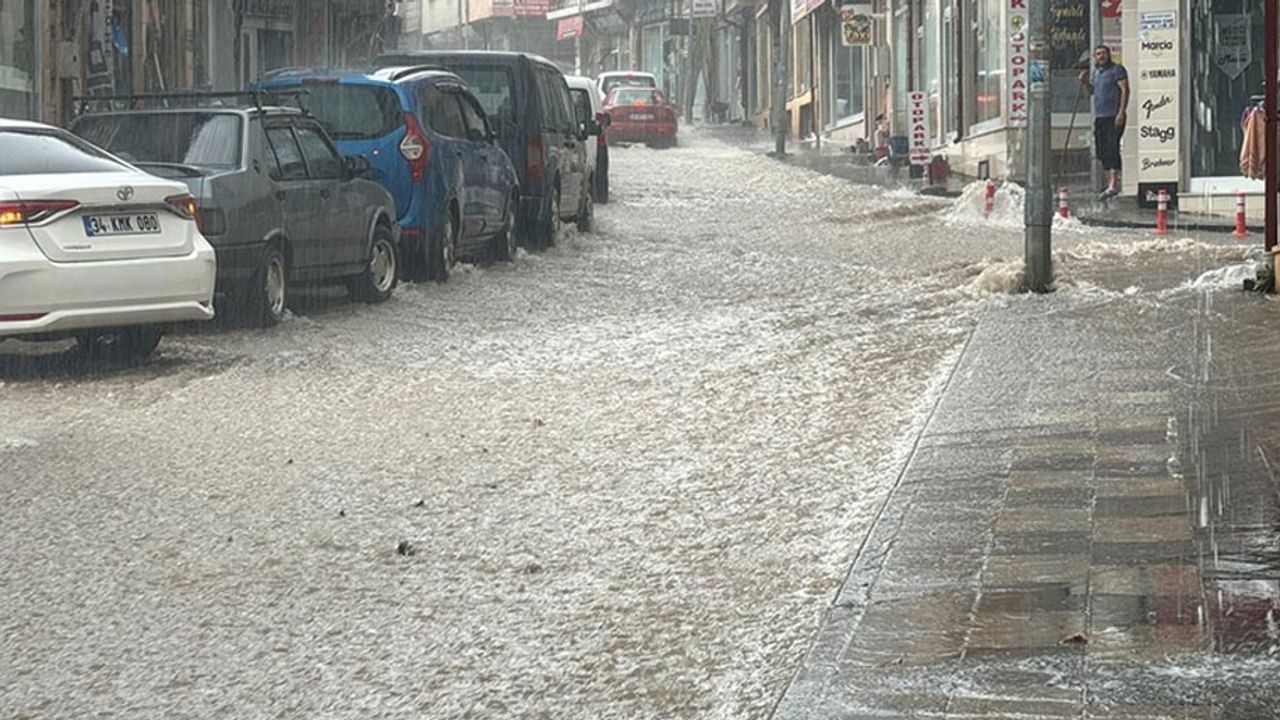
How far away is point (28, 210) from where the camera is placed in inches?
489

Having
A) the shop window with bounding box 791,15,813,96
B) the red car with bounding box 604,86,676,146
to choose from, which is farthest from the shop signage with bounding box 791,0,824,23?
the red car with bounding box 604,86,676,146

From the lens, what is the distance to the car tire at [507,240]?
813 inches

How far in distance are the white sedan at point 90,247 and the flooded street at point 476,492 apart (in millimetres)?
358

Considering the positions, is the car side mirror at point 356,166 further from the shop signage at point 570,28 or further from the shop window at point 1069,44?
the shop signage at point 570,28

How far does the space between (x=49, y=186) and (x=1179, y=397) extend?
5.93 meters

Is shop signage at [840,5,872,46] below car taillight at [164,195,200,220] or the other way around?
the other way around

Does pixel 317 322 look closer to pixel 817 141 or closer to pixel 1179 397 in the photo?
pixel 1179 397

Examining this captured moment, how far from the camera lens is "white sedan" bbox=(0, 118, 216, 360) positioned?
12391 mm

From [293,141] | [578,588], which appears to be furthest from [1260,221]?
[578,588]

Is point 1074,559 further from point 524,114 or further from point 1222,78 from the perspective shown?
point 1222,78

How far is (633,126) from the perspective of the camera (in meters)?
52.5

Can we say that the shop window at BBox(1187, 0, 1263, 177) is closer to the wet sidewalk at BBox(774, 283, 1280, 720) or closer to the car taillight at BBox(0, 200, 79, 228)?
the wet sidewalk at BBox(774, 283, 1280, 720)

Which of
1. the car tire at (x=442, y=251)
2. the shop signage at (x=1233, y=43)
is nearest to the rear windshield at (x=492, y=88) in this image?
the car tire at (x=442, y=251)

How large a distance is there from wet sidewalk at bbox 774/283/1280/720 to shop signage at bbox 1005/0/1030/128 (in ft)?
59.4
